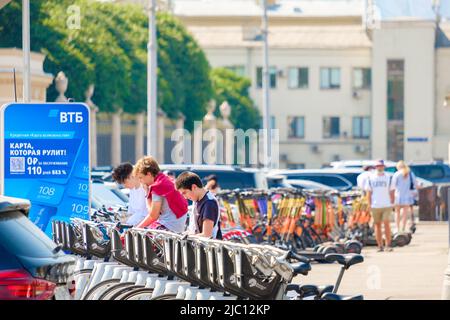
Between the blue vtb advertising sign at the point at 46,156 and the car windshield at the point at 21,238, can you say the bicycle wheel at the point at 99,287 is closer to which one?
the car windshield at the point at 21,238

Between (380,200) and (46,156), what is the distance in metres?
12.9

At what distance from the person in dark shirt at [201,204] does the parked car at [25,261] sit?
3918 millimetres

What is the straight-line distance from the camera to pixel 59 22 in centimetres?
4922

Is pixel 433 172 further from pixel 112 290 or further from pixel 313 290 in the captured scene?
pixel 313 290

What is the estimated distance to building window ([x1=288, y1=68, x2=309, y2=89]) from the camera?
322 feet

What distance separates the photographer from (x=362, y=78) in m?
98.2

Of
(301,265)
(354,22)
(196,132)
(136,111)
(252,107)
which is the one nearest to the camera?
(301,265)

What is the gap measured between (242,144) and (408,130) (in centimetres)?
1446

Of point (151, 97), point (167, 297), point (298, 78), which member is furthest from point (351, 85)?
point (167, 297)

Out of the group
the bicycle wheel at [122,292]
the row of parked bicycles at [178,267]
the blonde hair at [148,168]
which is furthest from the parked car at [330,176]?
the bicycle wheel at [122,292]

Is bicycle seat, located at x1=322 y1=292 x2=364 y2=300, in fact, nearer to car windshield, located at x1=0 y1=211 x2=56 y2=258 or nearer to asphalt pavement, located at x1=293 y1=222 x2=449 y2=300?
car windshield, located at x1=0 y1=211 x2=56 y2=258

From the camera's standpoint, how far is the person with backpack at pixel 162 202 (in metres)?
14.6
